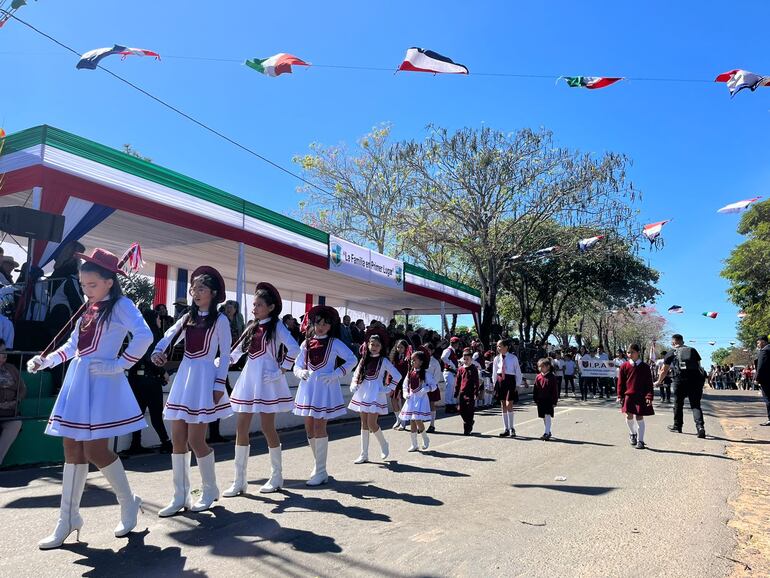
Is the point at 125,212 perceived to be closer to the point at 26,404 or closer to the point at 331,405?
the point at 26,404

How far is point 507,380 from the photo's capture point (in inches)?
448

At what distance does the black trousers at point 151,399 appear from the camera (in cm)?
825

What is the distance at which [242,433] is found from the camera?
564 centimetres

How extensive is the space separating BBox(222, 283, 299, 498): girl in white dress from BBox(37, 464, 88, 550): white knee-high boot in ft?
5.51

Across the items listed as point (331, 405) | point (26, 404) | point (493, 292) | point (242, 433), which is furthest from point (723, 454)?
point (493, 292)

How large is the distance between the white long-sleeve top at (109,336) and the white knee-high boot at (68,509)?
2.52 ft

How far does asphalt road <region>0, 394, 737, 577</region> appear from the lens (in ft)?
12.7

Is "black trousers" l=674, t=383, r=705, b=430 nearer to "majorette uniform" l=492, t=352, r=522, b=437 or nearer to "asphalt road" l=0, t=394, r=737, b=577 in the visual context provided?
"asphalt road" l=0, t=394, r=737, b=577

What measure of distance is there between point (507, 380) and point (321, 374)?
19.2 feet

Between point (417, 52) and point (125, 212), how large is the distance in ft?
20.5

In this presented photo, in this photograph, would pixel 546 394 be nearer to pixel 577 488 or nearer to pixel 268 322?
pixel 577 488

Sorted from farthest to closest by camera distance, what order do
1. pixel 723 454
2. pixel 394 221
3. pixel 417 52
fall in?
1. pixel 394 221
2. pixel 417 52
3. pixel 723 454

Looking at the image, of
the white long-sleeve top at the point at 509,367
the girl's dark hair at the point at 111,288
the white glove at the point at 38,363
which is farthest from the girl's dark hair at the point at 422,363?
→ the white glove at the point at 38,363

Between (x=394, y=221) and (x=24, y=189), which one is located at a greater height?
(x=394, y=221)
